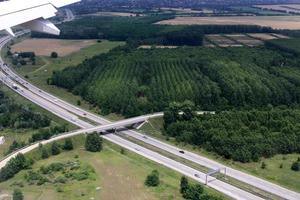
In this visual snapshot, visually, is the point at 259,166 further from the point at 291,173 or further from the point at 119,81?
the point at 119,81

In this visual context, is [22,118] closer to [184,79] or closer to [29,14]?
[184,79]

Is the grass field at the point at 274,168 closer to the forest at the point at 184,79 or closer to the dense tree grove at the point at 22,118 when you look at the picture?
the forest at the point at 184,79

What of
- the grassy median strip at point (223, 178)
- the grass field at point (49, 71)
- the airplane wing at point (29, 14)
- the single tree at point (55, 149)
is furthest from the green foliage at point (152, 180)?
the grass field at point (49, 71)

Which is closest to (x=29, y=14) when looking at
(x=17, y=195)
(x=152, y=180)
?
(x=17, y=195)

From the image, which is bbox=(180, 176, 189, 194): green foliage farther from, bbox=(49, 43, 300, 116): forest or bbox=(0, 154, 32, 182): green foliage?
bbox=(49, 43, 300, 116): forest

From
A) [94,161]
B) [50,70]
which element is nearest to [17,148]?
[94,161]
